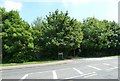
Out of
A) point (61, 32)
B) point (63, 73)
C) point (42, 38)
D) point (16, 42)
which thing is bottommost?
point (63, 73)

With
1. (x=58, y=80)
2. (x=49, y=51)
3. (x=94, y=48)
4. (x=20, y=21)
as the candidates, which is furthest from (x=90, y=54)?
(x=58, y=80)

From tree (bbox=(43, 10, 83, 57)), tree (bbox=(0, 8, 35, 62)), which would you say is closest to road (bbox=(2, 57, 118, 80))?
tree (bbox=(0, 8, 35, 62))

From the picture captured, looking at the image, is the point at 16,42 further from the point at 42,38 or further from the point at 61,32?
the point at 61,32

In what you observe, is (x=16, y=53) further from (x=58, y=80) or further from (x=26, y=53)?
(x=58, y=80)

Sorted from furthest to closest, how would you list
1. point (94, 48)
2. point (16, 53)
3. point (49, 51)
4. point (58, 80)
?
point (94, 48)
point (49, 51)
point (16, 53)
point (58, 80)

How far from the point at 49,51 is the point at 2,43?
881 cm

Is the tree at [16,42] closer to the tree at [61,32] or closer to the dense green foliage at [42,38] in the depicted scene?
the dense green foliage at [42,38]

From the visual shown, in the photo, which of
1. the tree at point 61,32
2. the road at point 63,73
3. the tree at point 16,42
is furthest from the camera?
the tree at point 61,32

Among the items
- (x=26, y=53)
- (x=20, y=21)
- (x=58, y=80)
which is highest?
(x=20, y=21)

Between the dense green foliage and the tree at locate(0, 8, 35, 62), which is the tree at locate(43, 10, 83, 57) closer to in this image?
the dense green foliage

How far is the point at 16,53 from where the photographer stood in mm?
34438

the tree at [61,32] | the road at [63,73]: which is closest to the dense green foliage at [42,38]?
the tree at [61,32]

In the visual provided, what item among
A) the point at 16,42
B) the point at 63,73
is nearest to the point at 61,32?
the point at 16,42

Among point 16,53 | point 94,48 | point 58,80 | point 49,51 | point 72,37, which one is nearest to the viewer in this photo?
point 58,80
